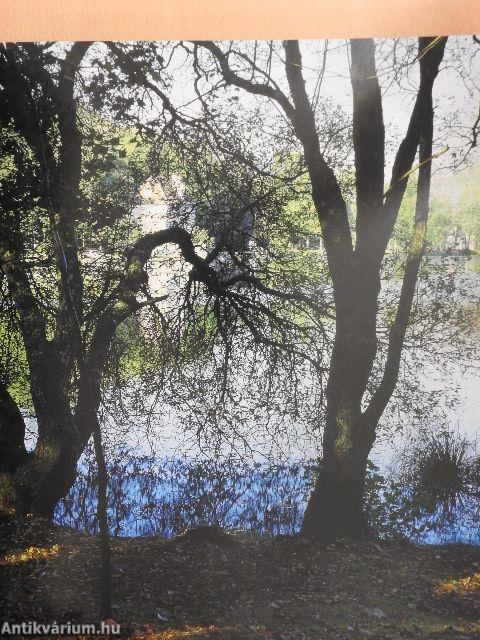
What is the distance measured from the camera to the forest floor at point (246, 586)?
1.62m

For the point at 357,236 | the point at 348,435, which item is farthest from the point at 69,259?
the point at 348,435

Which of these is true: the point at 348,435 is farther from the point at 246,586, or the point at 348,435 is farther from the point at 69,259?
the point at 69,259

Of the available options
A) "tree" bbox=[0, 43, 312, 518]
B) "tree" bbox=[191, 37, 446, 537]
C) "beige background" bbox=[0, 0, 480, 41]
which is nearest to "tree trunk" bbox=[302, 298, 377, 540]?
"tree" bbox=[191, 37, 446, 537]

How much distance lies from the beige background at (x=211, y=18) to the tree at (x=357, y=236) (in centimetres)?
22

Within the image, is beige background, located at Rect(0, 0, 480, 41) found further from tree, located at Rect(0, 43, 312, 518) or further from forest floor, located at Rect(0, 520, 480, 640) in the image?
forest floor, located at Rect(0, 520, 480, 640)

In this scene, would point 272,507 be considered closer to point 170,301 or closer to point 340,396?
point 340,396

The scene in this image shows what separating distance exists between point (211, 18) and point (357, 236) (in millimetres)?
877

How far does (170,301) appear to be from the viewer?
66.7 inches

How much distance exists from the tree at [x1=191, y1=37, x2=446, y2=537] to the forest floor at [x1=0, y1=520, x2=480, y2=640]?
0.42 feet

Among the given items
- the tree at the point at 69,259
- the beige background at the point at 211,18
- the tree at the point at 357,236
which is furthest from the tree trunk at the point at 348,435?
the beige background at the point at 211,18

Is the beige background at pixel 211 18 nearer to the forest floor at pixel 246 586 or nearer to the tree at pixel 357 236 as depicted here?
the tree at pixel 357 236

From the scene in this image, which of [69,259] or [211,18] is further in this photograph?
[211,18]

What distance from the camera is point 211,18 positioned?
1873 millimetres

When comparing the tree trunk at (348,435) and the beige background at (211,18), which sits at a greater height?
the beige background at (211,18)
